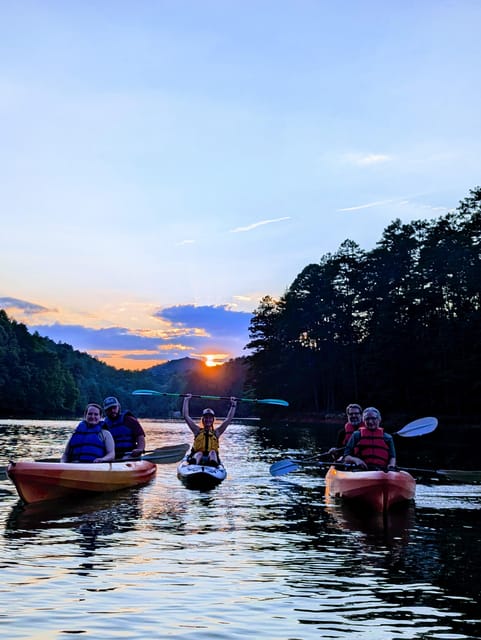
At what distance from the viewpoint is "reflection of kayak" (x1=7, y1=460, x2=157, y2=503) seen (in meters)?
12.1

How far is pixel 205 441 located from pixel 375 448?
4367 millimetres

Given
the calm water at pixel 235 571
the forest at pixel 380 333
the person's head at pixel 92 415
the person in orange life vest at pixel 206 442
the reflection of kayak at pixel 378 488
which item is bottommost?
the calm water at pixel 235 571

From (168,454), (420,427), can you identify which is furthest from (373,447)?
(168,454)

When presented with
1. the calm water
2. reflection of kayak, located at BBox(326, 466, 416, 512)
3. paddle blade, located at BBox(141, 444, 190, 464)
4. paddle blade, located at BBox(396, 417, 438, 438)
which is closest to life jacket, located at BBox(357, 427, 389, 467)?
reflection of kayak, located at BBox(326, 466, 416, 512)

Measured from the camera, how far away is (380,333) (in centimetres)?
5856

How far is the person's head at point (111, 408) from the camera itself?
14984 millimetres

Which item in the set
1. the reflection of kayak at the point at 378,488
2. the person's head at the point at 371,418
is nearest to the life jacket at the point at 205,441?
the reflection of kayak at the point at 378,488

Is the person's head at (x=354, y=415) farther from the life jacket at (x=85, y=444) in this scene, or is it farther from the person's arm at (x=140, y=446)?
the life jacket at (x=85, y=444)

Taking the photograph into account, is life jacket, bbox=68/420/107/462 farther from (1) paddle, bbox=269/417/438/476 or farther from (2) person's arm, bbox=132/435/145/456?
(1) paddle, bbox=269/417/438/476

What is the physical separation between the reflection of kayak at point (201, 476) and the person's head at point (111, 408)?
193 cm

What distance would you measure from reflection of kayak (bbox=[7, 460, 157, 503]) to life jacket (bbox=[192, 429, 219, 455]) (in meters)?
2.22

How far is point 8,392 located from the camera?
10156cm

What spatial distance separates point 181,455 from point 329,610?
1328cm

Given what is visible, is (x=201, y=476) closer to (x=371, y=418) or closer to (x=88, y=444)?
(x=88, y=444)
